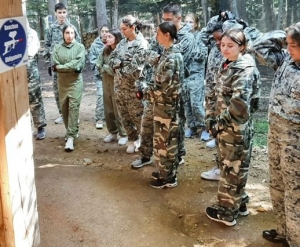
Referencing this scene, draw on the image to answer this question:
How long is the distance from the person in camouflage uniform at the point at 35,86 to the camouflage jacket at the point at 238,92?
10.8 feet

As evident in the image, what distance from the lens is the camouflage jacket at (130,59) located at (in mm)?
4840

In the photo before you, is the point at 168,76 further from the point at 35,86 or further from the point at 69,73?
the point at 35,86

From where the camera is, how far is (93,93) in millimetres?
9578

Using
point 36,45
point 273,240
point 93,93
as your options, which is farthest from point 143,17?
point 273,240

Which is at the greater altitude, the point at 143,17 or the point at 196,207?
the point at 143,17

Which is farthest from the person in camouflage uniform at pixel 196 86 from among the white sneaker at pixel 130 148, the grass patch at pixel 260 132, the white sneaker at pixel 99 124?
the white sneaker at pixel 99 124

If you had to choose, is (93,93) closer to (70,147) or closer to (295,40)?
(70,147)

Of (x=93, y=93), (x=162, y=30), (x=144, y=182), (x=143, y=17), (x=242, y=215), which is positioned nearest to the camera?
(x=242, y=215)

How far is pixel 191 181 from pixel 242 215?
913 millimetres

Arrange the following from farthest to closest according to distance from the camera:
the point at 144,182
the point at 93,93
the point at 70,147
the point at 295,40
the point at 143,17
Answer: the point at 143,17 → the point at 93,93 → the point at 70,147 → the point at 144,182 → the point at 295,40

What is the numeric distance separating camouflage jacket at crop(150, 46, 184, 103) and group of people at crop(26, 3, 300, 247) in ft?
0.03

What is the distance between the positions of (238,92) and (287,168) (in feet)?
2.31

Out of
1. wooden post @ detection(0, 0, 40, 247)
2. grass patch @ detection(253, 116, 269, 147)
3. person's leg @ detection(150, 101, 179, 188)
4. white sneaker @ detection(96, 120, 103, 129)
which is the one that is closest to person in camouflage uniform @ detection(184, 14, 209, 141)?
grass patch @ detection(253, 116, 269, 147)

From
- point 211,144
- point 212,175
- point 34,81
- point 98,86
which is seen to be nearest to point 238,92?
point 212,175
